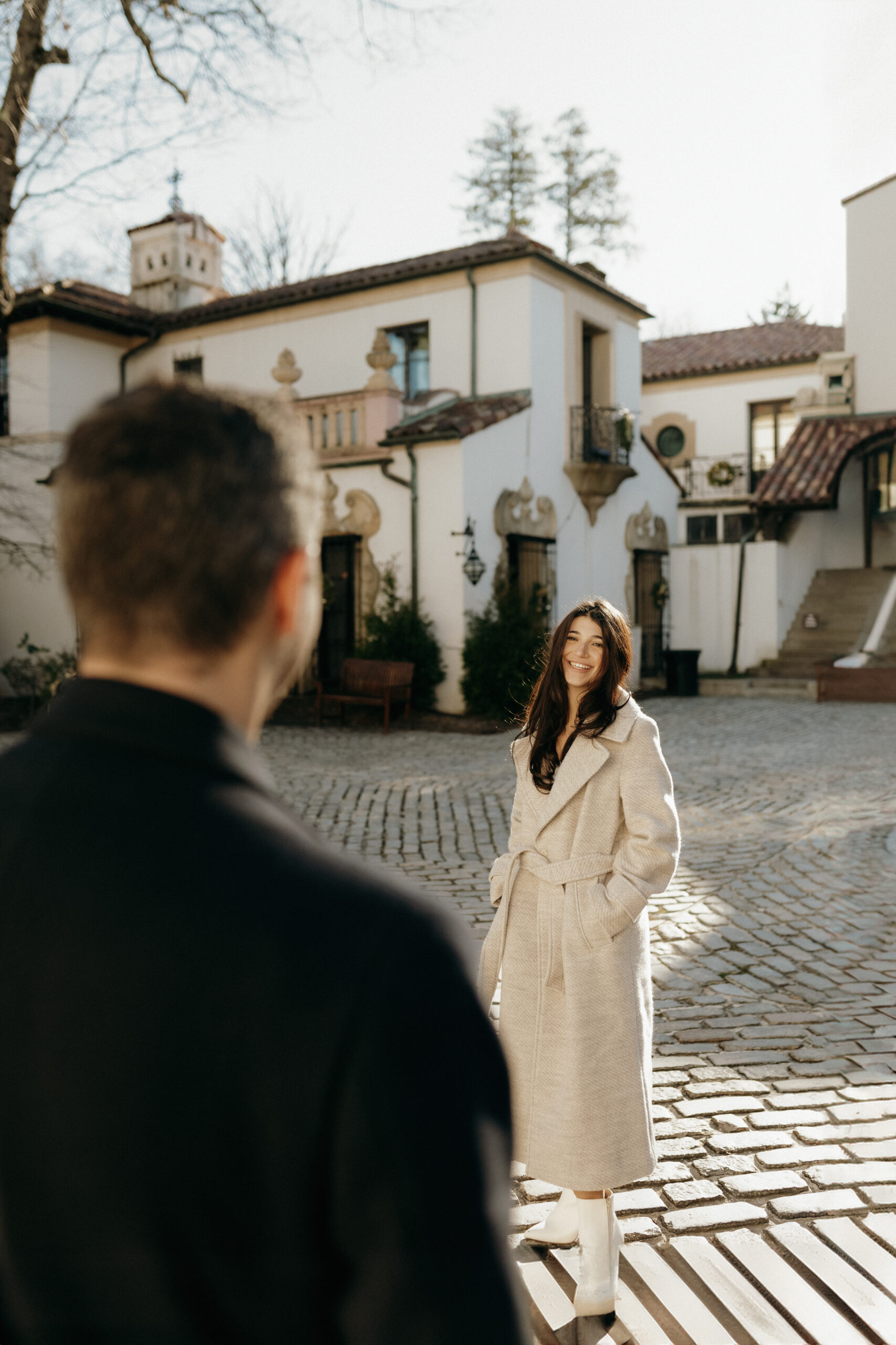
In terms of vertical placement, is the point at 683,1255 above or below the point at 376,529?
below

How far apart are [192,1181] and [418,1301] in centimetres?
20

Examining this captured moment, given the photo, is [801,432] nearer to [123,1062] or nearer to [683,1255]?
[683,1255]

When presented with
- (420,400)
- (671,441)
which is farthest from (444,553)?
(671,441)

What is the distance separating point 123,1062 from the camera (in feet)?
2.86

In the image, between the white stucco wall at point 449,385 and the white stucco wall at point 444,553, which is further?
the white stucco wall at point 449,385

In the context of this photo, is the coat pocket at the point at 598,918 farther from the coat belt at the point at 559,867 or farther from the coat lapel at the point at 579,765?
the coat lapel at the point at 579,765

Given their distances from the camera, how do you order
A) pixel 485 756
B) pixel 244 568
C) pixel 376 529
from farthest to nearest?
pixel 376 529 → pixel 485 756 → pixel 244 568

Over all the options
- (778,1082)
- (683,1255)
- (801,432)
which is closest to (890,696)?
(801,432)

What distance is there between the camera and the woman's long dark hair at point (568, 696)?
3.04m

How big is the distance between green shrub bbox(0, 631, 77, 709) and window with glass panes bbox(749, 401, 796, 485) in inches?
691

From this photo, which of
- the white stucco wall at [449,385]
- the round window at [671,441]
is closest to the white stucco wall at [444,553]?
the white stucco wall at [449,385]

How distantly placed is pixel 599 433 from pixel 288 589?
62.6ft

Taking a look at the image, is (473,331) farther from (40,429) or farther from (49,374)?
(40,429)

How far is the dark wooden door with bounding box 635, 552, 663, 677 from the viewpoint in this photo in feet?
71.7
